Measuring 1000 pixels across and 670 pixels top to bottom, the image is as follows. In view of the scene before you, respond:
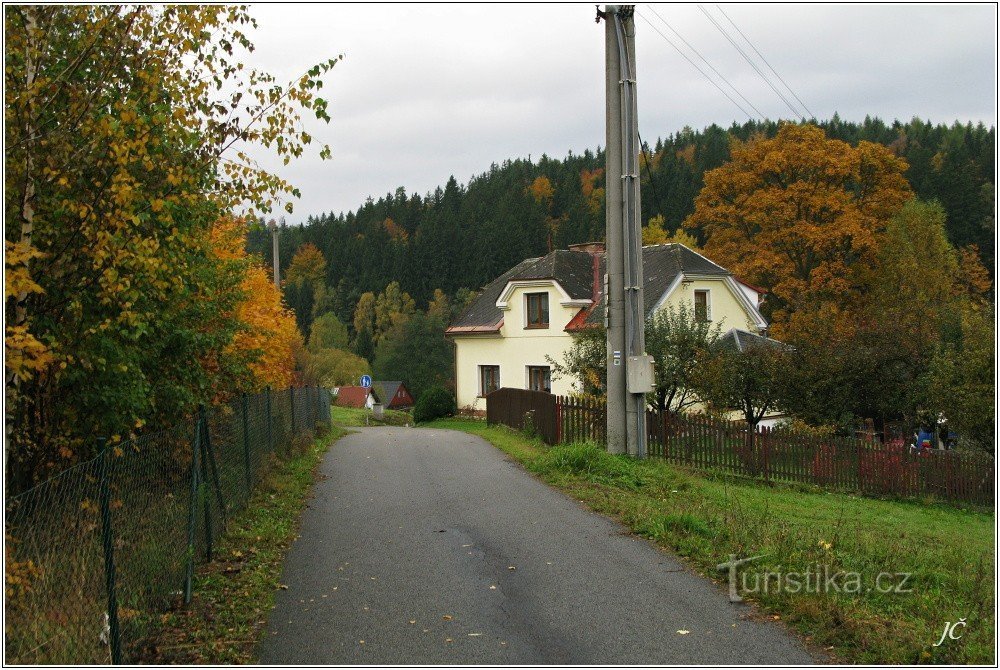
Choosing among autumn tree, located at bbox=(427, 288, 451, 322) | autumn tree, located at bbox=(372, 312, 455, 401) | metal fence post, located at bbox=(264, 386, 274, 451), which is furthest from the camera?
autumn tree, located at bbox=(427, 288, 451, 322)

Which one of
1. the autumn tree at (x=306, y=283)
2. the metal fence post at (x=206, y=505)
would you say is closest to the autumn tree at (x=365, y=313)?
the autumn tree at (x=306, y=283)

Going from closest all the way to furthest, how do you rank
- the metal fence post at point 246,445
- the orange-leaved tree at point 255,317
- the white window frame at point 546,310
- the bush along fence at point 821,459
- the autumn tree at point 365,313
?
the metal fence post at point 246,445 → the orange-leaved tree at point 255,317 → the bush along fence at point 821,459 → the white window frame at point 546,310 → the autumn tree at point 365,313

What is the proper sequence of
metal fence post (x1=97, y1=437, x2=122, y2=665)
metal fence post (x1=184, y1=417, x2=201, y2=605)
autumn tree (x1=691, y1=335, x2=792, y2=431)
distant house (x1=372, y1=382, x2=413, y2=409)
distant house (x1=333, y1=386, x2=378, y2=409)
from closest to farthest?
metal fence post (x1=97, y1=437, x2=122, y2=665), metal fence post (x1=184, y1=417, x2=201, y2=605), autumn tree (x1=691, y1=335, x2=792, y2=431), distant house (x1=333, y1=386, x2=378, y2=409), distant house (x1=372, y1=382, x2=413, y2=409)

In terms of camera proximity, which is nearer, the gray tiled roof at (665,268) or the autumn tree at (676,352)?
the autumn tree at (676,352)

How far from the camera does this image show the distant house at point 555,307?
113 feet

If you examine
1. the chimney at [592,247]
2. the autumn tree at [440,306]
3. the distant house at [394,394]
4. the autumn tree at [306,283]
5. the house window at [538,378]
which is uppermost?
the autumn tree at [306,283]

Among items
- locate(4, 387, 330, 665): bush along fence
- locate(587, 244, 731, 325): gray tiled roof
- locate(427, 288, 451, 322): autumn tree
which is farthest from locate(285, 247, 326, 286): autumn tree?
locate(4, 387, 330, 665): bush along fence

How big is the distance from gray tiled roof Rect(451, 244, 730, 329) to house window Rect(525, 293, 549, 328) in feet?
2.77

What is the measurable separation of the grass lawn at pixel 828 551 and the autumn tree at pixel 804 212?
23.9 meters

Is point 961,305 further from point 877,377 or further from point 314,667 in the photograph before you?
point 314,667

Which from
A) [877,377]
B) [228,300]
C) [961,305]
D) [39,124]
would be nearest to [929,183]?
[961,305]

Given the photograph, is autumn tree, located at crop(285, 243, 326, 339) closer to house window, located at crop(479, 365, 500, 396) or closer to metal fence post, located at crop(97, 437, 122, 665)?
house window, located at crop(479, 365, 500, 396)

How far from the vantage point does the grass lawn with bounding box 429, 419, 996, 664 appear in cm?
604

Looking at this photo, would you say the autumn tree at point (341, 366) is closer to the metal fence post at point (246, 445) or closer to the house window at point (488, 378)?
the house window at point (488, 378)
